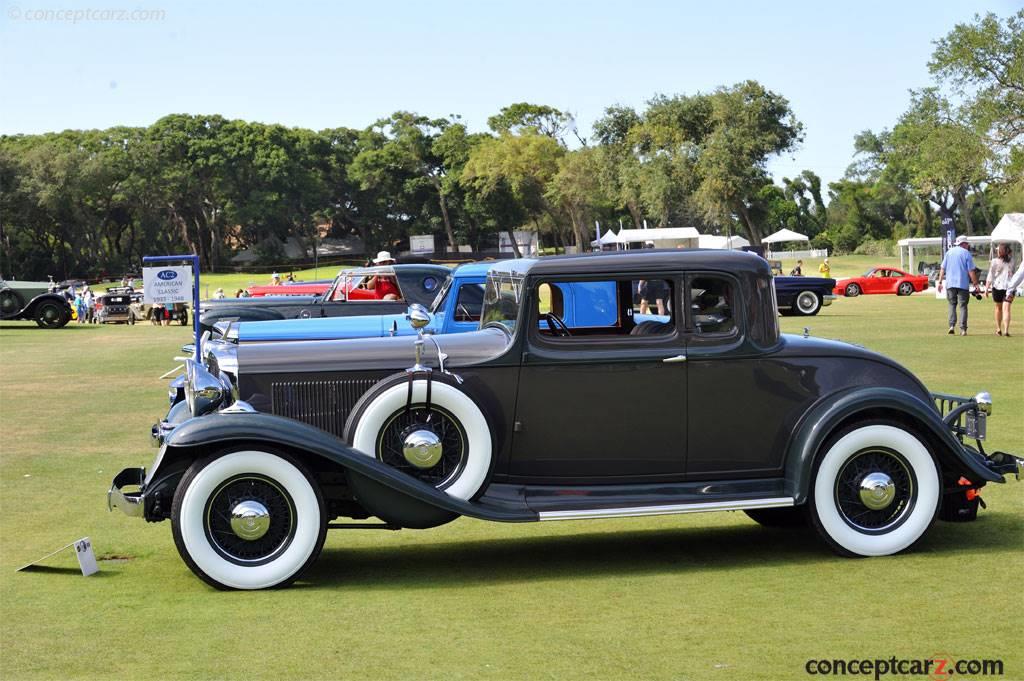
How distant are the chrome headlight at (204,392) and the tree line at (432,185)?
154 ft

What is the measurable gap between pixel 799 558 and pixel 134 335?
27.4 meters

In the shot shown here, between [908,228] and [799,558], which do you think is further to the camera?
[908,228]

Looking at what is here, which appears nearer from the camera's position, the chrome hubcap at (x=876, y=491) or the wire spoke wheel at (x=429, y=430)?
the wire spoke wheel at (x=429, y=430)

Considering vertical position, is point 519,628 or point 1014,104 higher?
point 1014,104

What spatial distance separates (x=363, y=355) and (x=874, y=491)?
2.94m

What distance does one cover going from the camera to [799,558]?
6203mm

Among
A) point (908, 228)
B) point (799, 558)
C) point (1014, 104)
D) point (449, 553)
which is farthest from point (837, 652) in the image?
point (908, 228)

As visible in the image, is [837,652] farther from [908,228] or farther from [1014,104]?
[908,228]

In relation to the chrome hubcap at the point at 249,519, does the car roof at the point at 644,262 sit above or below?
above

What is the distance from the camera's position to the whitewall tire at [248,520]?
5.59 metres

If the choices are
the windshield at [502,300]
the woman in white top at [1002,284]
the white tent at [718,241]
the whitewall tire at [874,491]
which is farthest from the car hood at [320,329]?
the white tent at [718,241]

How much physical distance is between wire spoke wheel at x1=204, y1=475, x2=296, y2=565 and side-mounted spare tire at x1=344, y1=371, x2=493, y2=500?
53cm

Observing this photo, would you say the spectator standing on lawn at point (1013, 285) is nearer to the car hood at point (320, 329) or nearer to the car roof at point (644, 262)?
the car hood at point (320, 329)

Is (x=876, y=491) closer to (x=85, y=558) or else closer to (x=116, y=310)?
(x=85, y=558)
